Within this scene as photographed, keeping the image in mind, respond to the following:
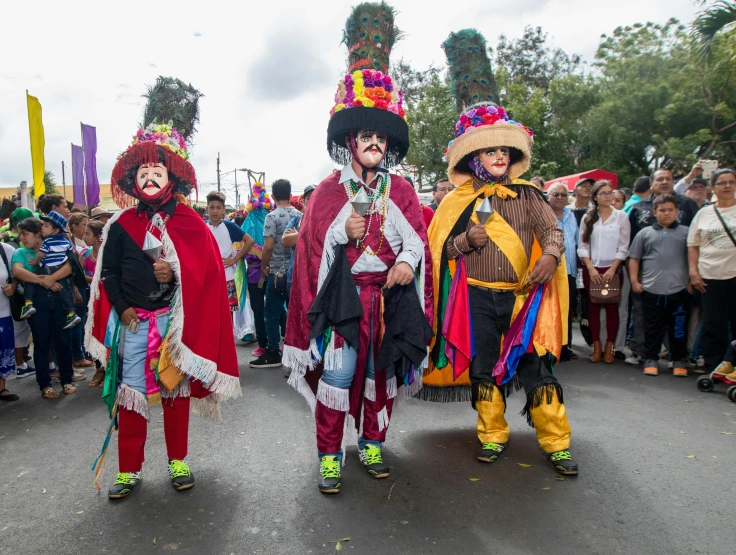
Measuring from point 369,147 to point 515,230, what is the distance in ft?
3.70

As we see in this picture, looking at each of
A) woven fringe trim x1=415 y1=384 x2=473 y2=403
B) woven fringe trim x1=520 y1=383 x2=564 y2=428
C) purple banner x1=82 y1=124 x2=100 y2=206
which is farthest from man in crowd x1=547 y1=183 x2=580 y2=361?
purple banner x1=82 y1=124 x2=100 y2=206

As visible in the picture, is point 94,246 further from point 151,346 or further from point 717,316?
point 717,316

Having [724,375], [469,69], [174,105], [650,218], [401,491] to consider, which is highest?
[469,69]

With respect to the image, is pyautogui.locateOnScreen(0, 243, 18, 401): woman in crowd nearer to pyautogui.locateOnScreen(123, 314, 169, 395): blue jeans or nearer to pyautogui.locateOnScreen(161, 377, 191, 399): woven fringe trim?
pyautogui.locateOnScreen(123, 314, 169, 395): blue jeans

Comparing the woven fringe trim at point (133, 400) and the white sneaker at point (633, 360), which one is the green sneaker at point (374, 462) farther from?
the white sneaker at point (633, 360)

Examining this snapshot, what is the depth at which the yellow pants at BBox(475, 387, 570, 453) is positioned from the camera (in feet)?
11.8

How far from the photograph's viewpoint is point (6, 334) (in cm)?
550

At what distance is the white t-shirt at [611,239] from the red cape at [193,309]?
462 cm

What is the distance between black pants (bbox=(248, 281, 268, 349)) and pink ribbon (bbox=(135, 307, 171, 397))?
11.3 feet

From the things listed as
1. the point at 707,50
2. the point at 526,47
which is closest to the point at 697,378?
the point at 707,50

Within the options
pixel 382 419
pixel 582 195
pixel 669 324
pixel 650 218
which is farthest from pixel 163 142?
pixel 582 195

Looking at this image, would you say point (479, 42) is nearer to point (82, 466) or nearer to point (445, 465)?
point (445, 465)

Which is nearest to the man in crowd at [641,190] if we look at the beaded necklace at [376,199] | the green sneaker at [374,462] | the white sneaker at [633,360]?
the white sneaker at [633,360]

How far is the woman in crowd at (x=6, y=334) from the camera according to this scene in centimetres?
547
